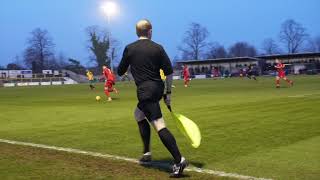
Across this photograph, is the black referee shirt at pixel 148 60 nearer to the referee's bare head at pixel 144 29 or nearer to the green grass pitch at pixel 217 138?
the referee's bare head at pixel 144 29

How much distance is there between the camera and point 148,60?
7.30 metres

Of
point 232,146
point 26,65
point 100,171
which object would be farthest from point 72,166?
point 26,65

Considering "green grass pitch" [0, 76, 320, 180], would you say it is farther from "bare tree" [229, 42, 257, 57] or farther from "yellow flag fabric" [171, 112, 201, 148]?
"bare tree" [229, 42, 257, 57]

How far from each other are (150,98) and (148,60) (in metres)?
0.56

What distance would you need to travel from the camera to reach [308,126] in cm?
1203

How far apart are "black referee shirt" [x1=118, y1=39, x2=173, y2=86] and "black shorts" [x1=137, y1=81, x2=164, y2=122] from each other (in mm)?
93

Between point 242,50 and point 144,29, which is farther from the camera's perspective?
point 242,50

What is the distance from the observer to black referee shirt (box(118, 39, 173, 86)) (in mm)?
7285

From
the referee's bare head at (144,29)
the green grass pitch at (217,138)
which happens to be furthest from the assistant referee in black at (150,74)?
the green grass pitch at (217,138)

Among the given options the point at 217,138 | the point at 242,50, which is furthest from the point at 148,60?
the point at 242,50

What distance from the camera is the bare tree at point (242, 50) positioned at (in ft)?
462

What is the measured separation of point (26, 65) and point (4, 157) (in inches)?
4692

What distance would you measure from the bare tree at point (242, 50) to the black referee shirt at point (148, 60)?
13452 centimetres

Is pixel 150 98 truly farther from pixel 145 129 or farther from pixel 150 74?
pixel 145 129
